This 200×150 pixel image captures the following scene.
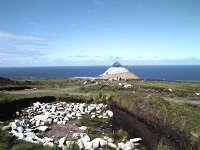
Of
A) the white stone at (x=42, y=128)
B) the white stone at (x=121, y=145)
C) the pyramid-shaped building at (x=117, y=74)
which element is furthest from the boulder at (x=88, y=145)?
the pyramid-shaped building at (x=117, y=74)

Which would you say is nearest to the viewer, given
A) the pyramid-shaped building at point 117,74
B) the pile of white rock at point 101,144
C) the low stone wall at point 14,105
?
the pile of white rock at point 101,144

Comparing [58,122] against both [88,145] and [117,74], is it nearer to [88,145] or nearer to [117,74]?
[88,145]

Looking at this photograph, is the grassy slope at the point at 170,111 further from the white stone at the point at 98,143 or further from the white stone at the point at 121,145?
the white stone at the point at 98,143

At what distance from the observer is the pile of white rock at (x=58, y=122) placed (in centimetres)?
2095

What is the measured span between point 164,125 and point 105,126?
8.86 metres

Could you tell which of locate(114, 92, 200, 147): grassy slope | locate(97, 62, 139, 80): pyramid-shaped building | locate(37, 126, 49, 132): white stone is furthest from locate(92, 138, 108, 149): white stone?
locate(97, 62, 139, 80): pyramid-shaped building

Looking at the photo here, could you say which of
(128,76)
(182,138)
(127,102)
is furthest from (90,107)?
(128,76)

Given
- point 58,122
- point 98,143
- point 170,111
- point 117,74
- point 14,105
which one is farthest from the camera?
point 117,74

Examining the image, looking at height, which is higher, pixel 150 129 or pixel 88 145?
pixel 150 129

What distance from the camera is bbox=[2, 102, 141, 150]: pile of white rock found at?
2095 centimetres

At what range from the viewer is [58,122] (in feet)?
96.9

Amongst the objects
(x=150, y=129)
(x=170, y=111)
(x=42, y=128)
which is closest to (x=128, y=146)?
(x=150, y=129)

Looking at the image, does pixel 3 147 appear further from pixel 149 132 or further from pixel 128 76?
pixel 128 76

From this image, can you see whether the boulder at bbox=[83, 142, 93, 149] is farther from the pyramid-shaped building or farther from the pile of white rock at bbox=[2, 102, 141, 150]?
the pyramid-shaped building
